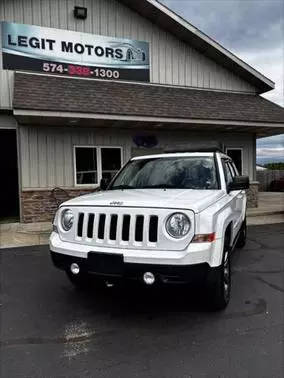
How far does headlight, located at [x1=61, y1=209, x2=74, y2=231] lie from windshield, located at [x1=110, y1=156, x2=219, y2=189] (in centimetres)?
116

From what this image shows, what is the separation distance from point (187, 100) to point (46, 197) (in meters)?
5.67

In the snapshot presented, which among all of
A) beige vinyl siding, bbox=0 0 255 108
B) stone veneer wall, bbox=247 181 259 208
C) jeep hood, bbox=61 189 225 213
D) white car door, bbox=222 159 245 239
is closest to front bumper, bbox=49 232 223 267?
jeep hood, bbox=61 189 225 213

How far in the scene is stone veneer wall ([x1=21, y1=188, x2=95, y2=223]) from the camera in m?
11.0

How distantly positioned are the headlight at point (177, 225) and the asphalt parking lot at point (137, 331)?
0.63 m

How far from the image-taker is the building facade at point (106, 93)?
421 inches

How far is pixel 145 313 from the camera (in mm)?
4238

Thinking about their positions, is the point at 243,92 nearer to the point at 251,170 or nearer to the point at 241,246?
the point at 251,170

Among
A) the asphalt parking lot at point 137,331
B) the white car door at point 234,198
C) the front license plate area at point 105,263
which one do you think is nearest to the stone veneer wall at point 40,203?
the asphalt parking lot at point 137,331

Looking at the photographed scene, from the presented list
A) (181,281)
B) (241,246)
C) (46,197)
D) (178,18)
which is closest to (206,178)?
(181,281)

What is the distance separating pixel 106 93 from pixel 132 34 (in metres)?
2.87

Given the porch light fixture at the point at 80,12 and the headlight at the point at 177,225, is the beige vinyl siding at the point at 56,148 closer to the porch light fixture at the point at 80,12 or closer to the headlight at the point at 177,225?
the porch light fixture at the point at 80,12

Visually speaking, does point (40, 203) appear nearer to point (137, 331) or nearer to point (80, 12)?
point (80, 12)

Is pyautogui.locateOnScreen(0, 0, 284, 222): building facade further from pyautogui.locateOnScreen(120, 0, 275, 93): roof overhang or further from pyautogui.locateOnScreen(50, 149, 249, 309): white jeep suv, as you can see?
pyautogui.locateOnScreen(50, 149, 249, 309): white jeep suv

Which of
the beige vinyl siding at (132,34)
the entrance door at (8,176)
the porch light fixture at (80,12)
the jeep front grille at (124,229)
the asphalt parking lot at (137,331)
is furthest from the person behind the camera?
the entrance door at (8,176)
